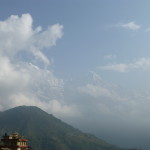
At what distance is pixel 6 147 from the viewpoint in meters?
119

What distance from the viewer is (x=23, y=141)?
124438mm

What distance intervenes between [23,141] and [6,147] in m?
8.08
